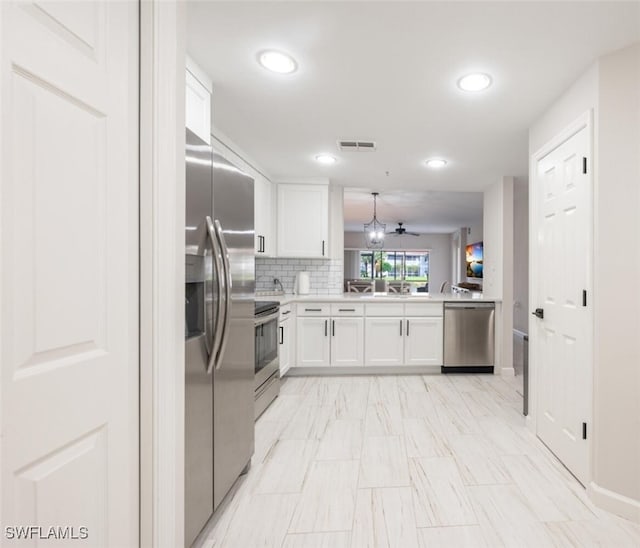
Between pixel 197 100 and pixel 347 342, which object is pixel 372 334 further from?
pixel 197 100

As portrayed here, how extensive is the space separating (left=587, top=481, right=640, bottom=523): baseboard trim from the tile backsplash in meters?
3.20

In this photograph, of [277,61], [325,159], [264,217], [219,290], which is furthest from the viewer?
[264,217]

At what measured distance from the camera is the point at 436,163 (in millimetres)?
3590

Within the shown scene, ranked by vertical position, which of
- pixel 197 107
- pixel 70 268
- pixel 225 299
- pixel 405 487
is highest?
pixel 197 107

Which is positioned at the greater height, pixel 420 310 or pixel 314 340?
pixel 420 310

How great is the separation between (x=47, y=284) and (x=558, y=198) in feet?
8.35

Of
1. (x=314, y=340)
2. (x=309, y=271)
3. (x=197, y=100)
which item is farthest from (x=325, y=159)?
(x=314, y=340)

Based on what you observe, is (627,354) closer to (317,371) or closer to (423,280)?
(317,371)

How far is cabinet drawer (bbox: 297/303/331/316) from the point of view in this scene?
13.1ft

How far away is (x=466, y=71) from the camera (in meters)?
1.93

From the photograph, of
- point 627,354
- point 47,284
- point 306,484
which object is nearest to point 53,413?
point 47,284

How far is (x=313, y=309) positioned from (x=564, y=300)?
8.09 ft

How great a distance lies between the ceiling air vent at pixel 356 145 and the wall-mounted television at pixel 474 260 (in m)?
6.13

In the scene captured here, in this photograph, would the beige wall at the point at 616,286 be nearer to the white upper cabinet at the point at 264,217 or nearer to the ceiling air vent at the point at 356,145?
the ceiling air vent at the point at 356,145
